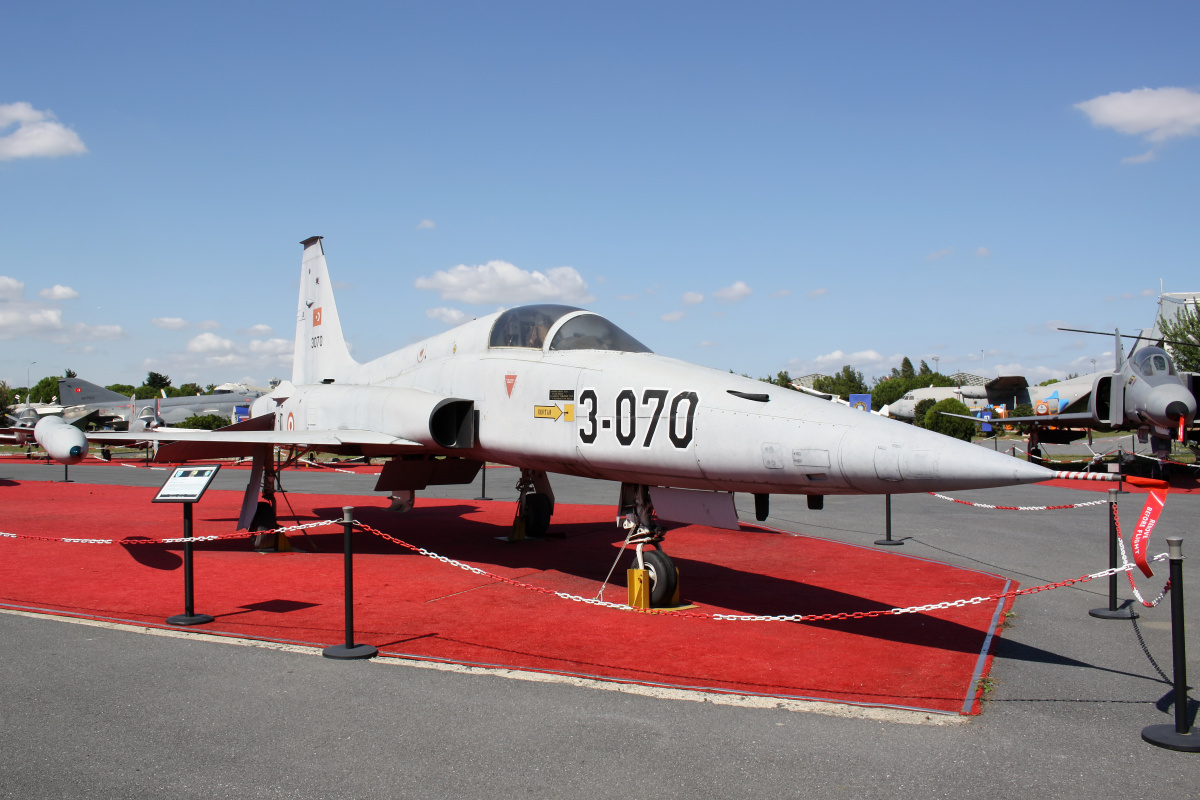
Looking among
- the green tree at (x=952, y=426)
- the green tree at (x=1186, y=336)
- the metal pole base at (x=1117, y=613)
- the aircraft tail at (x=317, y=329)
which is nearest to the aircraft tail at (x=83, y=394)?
the aircraft tail at (x=317, y=329)

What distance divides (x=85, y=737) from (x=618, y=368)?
450 centimetres

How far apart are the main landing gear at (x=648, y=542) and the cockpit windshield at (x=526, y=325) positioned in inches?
74.1

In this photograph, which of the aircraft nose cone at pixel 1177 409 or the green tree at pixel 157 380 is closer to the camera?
the aircraft nose cone at pixel 1177 409

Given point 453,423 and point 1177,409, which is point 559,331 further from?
point 1177,409

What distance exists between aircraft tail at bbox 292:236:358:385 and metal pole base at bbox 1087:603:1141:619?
10.5 metres

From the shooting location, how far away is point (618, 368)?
22.7 ft

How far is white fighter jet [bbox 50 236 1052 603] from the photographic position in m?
5.04

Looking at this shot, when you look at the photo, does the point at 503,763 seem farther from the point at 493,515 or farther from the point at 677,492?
the point at 493,515

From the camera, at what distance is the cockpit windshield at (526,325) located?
26.1ft

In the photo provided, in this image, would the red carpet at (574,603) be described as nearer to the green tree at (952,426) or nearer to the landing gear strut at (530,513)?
the landing gear strut at (530,513)

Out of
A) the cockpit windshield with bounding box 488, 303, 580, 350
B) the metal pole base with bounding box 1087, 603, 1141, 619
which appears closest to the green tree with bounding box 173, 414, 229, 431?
the cockpit windshield with bounding box 488, 303, 580, 350

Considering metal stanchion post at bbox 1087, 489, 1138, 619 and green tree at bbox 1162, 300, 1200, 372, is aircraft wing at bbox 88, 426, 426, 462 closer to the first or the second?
metal stanchion post at bbox 1087, 489, 1138, 619

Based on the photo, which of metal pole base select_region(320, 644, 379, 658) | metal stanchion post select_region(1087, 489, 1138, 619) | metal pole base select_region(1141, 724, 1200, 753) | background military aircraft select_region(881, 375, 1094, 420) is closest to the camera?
metal pole base select_region(1141, 724, 1200, 753)

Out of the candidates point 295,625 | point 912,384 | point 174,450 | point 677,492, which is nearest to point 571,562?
point 677,492
